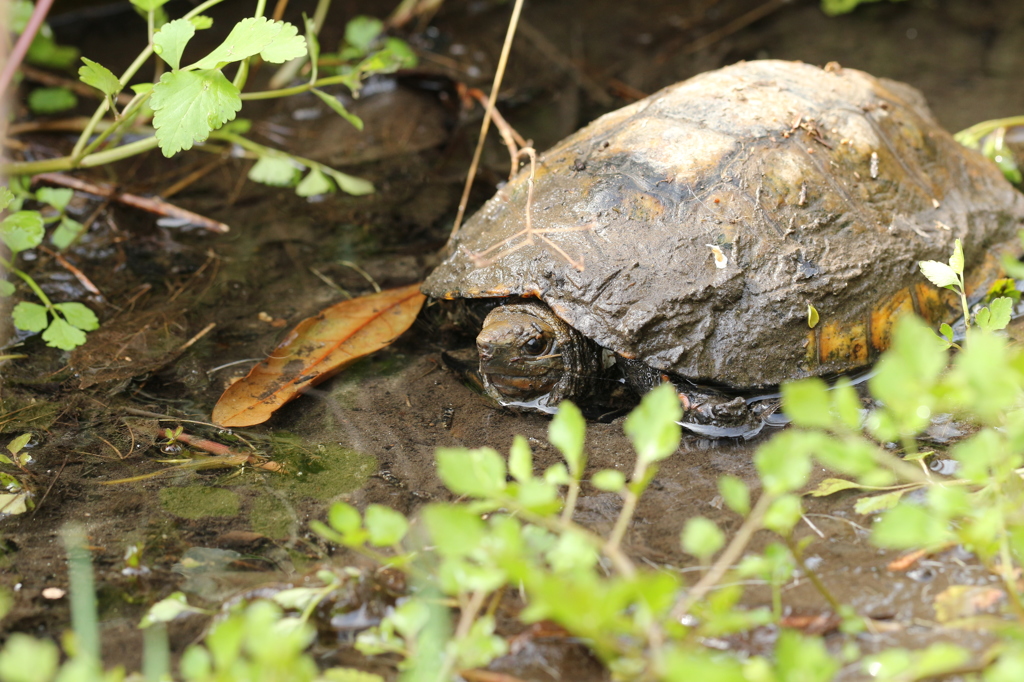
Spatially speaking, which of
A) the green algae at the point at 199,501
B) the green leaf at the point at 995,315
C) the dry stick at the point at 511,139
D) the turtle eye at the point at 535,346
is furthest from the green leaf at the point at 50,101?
the green leaf at the point at 995,315

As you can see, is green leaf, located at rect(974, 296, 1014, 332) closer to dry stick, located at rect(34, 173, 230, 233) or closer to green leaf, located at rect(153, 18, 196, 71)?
green leaf, located at rect(153, 18, 196, 71)

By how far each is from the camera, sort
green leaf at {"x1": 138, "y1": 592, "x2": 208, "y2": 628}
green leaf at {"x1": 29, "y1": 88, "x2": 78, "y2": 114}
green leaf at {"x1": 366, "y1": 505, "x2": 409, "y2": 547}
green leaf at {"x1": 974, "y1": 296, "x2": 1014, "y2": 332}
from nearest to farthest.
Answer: green leaf at {"x1": 366, "y1": 505, "x2": 409, "y2": 547} → green leaf at {"x1": 138, "y1": 592, "x2": 208, "y2": 628} → green leaf at {"x1": 974, "y1": 296, "x2": 1014, "y2": 332} → green leaf at {"x1": 29, "y1": 88, "x2": 78, "y2": 114}

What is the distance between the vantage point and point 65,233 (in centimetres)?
371

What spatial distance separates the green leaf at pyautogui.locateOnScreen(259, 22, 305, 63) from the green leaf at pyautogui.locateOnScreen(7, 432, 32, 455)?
1567mm

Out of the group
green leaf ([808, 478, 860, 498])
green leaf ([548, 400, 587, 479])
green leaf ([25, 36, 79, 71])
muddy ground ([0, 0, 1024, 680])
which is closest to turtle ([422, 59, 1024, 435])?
muddy ground ([0, 0, 1024, 680])

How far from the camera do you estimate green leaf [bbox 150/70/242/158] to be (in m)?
2.61

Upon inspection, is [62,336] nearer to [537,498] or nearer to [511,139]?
[511,139]

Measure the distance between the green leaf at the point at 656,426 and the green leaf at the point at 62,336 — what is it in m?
2.50

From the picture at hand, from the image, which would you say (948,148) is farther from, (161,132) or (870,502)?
(161,132)

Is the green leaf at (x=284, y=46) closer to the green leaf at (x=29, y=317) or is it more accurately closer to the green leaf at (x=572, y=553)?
the green leaf at (x=29, y=317)

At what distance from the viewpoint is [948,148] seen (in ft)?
12.2

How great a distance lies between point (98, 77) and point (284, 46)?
2.26 ft

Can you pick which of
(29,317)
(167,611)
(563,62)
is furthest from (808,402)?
(563,62)

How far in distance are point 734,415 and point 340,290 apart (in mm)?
1951
